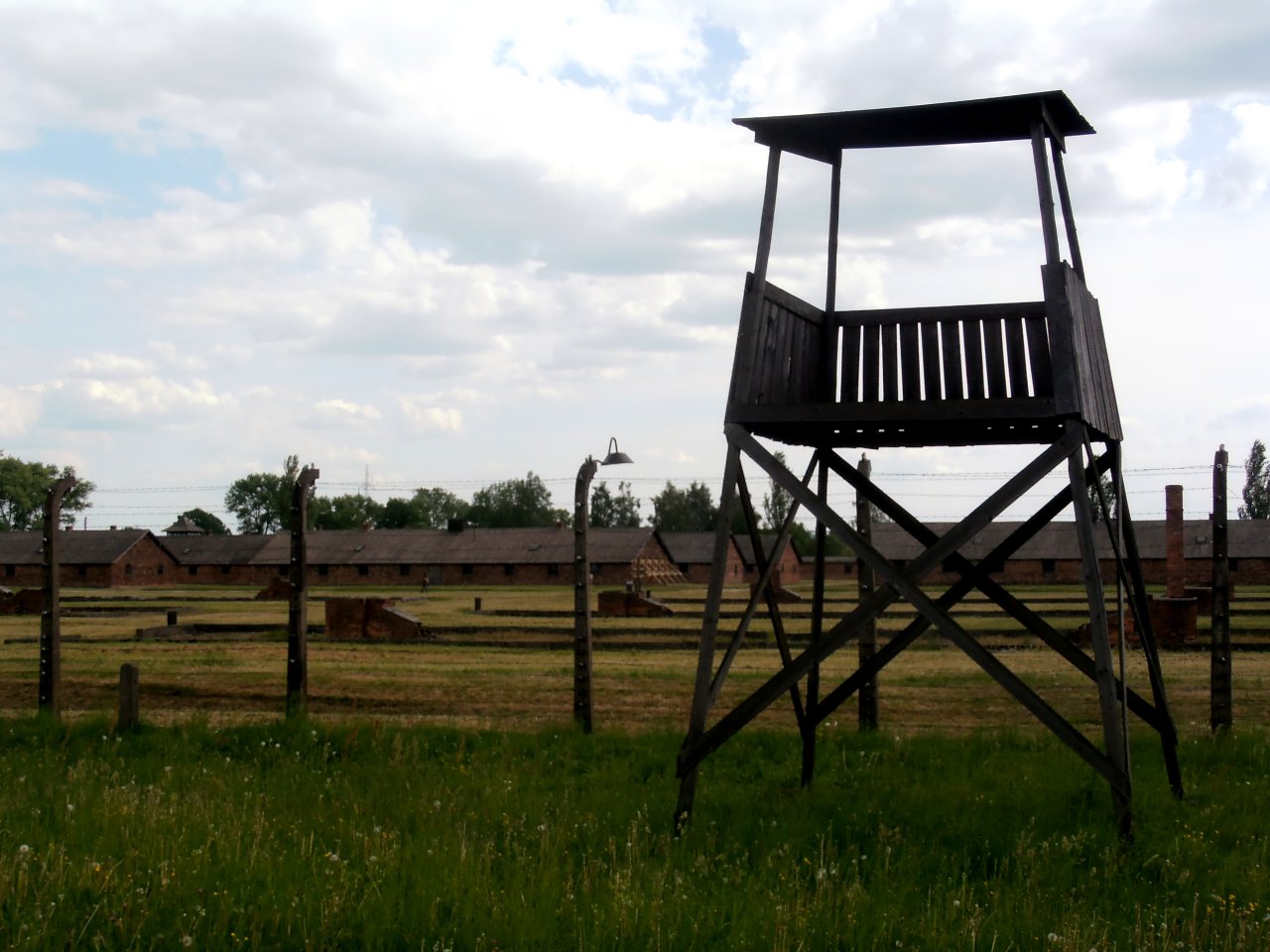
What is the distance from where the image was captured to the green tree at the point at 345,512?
12546 cm

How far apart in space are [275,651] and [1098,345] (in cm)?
1870

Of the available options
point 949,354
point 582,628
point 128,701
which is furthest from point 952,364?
point 128,701

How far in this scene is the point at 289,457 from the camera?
128m

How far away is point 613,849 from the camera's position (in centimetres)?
600

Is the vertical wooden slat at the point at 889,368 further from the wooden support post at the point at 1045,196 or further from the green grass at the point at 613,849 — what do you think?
the green grass at the point at 613,849

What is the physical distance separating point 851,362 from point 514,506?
430 ft

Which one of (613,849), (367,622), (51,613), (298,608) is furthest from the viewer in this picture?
(367,622)

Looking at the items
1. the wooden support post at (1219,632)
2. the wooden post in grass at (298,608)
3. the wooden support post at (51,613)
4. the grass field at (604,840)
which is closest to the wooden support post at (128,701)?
the grass field at (604,840)

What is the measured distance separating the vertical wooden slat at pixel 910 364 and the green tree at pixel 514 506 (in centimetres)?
12638

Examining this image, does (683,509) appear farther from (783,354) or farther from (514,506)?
(783,354)

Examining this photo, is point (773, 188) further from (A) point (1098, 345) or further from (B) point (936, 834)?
(B) point (936, 834)

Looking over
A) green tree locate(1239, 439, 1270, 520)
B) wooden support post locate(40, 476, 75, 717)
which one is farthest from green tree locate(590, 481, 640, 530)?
wooden support post locate(40, 476, 75, 717)

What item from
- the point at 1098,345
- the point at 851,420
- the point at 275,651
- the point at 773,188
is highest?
the point at 773,188

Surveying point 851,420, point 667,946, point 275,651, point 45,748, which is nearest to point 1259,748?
point 851,420
